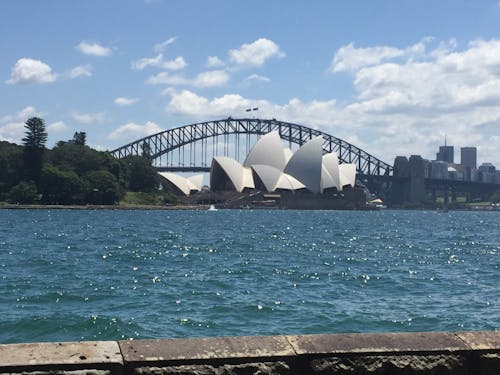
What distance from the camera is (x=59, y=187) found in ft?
384

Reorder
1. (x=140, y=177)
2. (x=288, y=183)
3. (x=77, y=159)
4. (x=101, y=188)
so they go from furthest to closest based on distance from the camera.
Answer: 1. (x=288, y=183)
2. (x=140, y=177)
3. (x=77, y=159)
4. (x=101, y=188)

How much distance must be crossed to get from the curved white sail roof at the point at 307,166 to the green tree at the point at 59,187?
44378 mm

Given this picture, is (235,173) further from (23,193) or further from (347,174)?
(23,193)

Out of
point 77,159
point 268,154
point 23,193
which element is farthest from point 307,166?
point 23,193

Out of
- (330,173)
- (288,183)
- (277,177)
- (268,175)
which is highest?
(330,173)

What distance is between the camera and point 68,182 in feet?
385

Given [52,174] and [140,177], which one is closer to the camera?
[52,174]

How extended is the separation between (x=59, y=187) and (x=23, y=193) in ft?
18.2

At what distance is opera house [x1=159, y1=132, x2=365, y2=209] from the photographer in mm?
145000

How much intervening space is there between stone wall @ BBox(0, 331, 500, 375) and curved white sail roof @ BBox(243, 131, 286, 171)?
467 feet

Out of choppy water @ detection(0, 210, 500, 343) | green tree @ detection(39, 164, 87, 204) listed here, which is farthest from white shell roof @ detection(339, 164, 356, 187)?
choppy water @ detection(0, 210, 500, 343)

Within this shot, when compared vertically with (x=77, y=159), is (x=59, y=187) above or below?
below

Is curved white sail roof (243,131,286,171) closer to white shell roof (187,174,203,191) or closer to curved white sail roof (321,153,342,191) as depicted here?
curved white sail roof (321,153,342,191)

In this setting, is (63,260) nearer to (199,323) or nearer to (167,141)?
(199,323)
